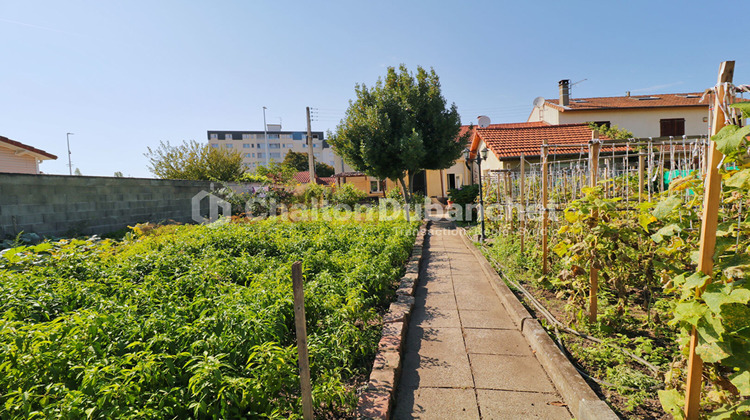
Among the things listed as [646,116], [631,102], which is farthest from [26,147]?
[631,102]

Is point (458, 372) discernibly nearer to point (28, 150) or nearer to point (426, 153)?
point (426, 153)

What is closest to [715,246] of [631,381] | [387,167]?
[631,381]

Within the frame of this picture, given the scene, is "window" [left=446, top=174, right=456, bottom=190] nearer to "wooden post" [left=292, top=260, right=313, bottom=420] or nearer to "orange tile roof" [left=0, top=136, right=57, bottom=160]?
"orange tile roof" [left=0, top=136, right=57, bottom=160]

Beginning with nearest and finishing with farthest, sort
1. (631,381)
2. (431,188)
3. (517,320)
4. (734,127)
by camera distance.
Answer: (734,127), (631,381), (517,320), (431,188)

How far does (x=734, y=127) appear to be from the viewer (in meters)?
1.39

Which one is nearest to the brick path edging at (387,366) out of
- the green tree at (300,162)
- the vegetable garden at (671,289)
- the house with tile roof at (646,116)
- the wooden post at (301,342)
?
the wooden post at (301,342)

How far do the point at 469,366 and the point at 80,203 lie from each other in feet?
29.9

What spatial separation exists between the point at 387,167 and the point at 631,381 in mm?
11032

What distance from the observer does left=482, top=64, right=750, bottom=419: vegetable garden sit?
4.83ft

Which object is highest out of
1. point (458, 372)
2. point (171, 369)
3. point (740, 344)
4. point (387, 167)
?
point (387, 167)

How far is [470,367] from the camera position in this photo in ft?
9.65

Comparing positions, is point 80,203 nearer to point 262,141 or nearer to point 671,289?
point 671,289

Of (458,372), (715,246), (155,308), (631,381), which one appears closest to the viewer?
(715,246)

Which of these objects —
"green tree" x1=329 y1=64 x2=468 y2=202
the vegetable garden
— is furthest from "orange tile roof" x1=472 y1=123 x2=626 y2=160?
the vegetable garden
